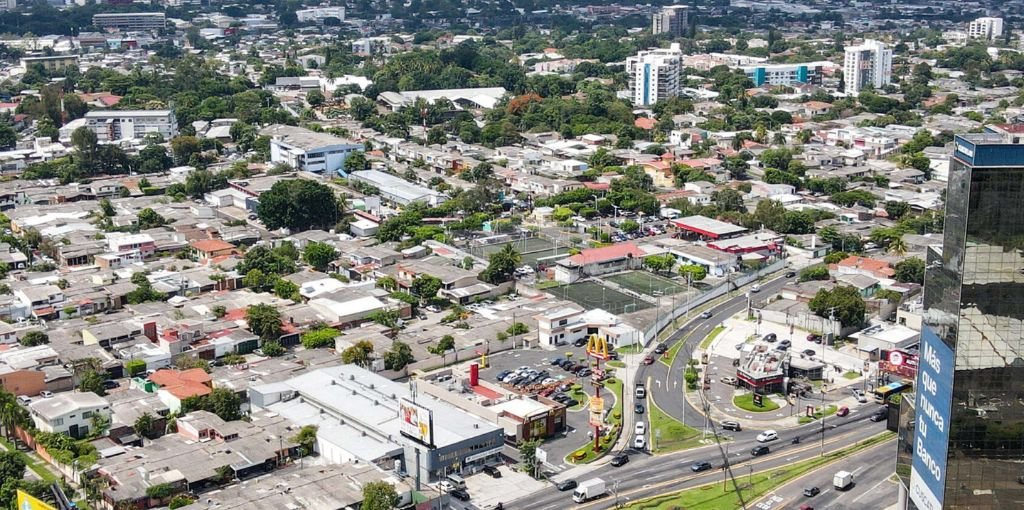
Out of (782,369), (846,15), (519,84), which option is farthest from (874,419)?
(846,15)

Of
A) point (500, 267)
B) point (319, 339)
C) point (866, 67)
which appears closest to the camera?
point (319, 339)

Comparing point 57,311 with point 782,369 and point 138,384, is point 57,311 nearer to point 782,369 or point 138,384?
point 138,384

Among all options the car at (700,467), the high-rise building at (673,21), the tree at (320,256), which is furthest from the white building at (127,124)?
the high-rise building at (673,21)

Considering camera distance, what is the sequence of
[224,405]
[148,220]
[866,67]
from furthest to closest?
[866,67]
[148,220]
[224,405]

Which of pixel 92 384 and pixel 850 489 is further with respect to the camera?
pixel 92 384

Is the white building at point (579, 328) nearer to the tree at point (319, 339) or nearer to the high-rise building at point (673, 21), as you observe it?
the tree at point (319, 339)

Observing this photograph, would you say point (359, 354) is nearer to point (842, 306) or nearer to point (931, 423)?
point (842, 306)

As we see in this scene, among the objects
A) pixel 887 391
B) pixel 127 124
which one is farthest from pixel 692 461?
pixel 127 124
